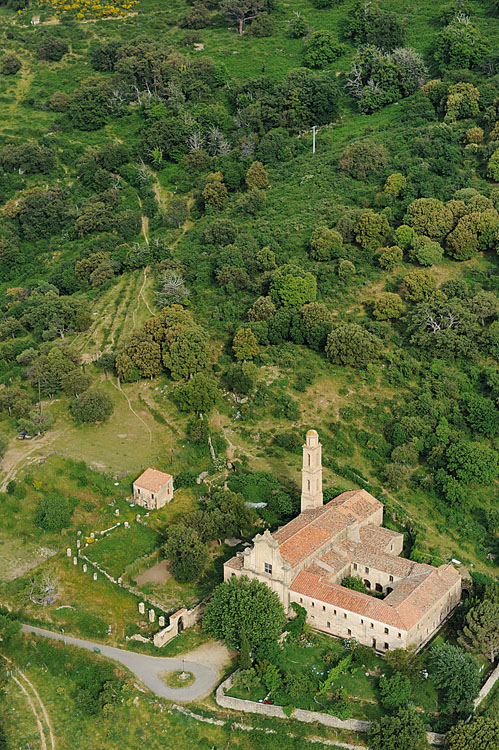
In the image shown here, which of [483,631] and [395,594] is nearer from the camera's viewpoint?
[483,631]

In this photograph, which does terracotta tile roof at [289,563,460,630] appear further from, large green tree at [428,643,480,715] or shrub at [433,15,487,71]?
shrub at [433,15,487,71]

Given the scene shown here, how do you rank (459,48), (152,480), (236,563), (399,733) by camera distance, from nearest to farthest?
(399,733) → (236,563) → (152,480) → (459,48)

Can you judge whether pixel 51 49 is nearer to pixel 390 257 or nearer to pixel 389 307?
pixel 390 257

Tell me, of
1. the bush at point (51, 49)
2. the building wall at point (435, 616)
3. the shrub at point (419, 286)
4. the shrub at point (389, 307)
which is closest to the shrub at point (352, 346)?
the shrub at point (389, 307)

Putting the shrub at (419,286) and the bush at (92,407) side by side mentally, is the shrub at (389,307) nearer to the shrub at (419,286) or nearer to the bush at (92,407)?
the shrub at (419,286)

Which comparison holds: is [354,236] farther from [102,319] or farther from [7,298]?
[7,298]

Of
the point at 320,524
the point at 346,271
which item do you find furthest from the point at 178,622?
the point at 346,271

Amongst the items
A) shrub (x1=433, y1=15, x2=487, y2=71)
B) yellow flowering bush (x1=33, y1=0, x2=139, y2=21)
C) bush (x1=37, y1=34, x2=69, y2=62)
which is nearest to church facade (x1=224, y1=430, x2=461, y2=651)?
shrub (x1=433, y1=15, x2=487, y2=71)
